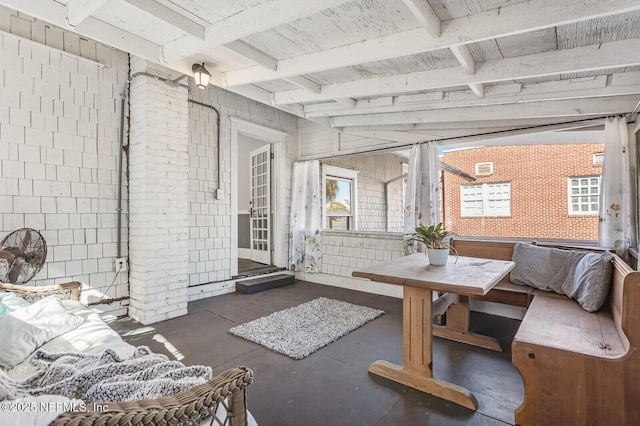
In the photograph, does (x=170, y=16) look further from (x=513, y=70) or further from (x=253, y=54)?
(x=513, y=70)

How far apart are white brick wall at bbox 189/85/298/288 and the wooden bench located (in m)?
3.86

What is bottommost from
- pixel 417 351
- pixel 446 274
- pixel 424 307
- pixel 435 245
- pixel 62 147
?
pixel 417 351

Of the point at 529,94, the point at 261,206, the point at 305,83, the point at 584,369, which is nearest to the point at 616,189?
the point at 529,94

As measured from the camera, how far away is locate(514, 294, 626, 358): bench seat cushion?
1.75 m

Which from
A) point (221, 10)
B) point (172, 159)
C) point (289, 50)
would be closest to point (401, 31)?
point (289, 50)

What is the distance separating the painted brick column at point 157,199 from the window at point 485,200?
407cm

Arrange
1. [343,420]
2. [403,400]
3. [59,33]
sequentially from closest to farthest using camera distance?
[343,420] → [403,400] → [59,33]

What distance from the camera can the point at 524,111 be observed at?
3062 millimetres

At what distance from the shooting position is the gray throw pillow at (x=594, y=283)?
236 centimetres

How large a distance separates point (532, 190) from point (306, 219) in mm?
4434

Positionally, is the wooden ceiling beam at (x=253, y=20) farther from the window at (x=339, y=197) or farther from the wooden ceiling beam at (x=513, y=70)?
the window at (x=339, y=197)

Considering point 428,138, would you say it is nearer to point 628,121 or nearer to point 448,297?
point 628,121

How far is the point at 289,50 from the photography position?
2.52 m

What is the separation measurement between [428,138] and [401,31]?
2210mm
